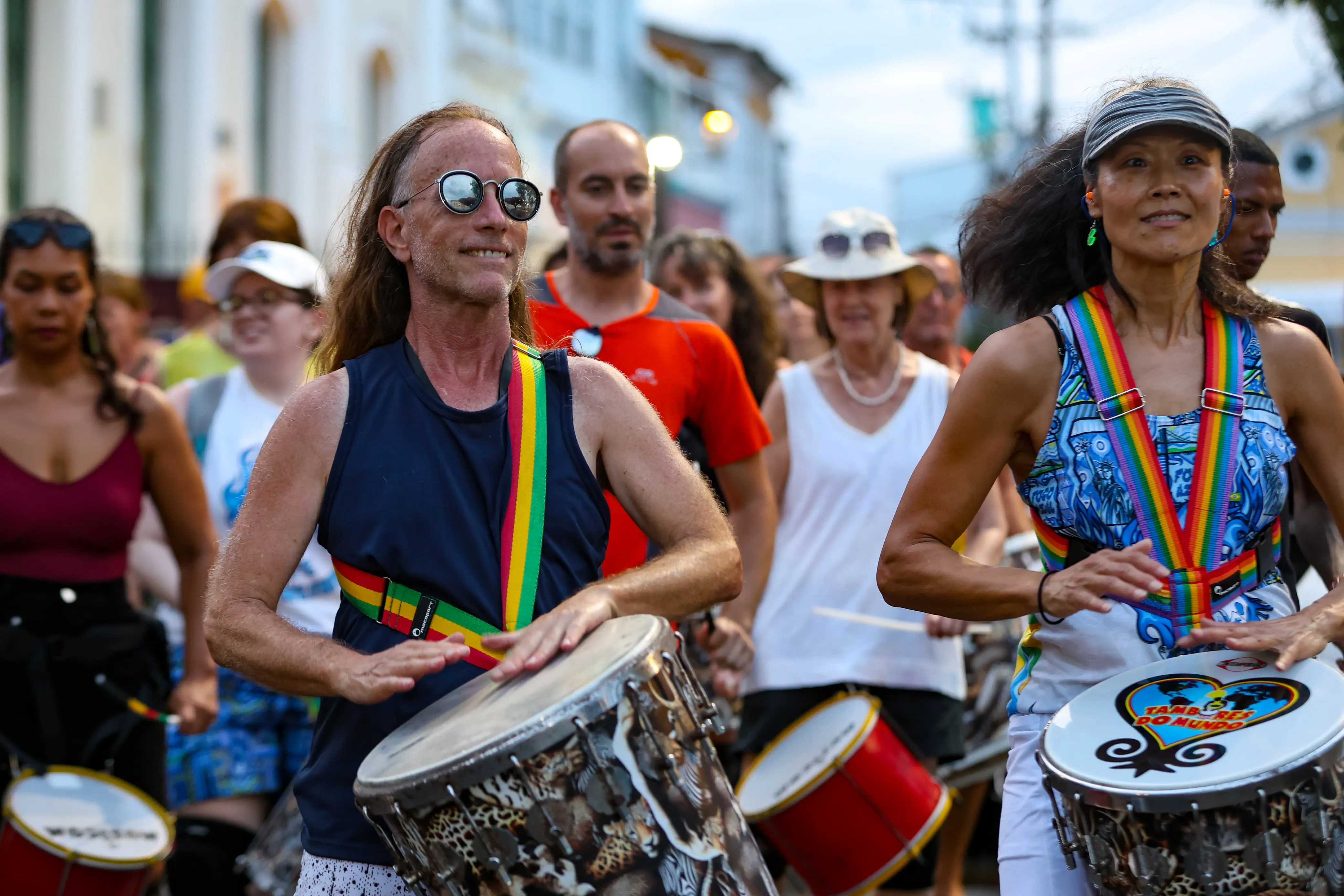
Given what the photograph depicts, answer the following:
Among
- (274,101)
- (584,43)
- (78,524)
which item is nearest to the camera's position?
(78,524)

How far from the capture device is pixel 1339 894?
267 cm

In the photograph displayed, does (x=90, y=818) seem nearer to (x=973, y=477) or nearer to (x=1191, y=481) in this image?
(x=973, y=477)

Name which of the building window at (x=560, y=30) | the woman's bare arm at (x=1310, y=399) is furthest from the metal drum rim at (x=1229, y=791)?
the building window at (x=560, y=30)

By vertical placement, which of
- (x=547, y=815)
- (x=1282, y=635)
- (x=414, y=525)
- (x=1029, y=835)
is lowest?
(x=1029, y=835)

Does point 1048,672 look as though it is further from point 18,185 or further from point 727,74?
point 727,74

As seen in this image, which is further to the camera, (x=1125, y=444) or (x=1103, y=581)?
(x=1125, y=444)

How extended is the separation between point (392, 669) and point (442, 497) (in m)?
0.39

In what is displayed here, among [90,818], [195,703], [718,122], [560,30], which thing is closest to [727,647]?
[195,703]

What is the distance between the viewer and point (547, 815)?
96.3 inches

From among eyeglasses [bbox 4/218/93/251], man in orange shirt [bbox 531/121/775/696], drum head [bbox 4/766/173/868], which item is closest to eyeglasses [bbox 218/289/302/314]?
eyeglasses [bbox 4/218/93/251]

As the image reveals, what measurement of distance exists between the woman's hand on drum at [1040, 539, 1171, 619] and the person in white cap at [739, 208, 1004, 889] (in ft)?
7.83

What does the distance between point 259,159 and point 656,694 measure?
2277cm

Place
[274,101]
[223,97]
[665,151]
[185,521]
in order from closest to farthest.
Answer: [185,521] < [665,151] < [223,97] < [274,101]

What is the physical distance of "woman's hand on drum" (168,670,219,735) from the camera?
4980 mm
